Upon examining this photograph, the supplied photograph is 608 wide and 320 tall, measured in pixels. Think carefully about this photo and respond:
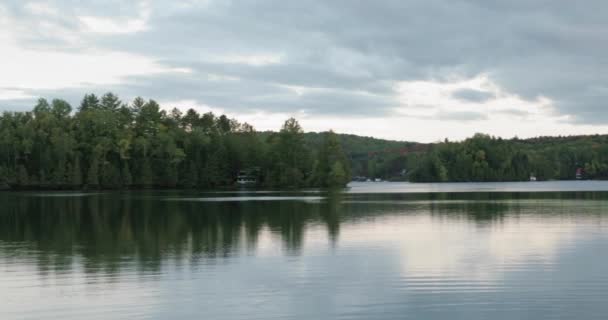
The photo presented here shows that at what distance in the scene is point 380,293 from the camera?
1744 centimetres

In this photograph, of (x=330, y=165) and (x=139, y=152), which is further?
(x=330, y=165)

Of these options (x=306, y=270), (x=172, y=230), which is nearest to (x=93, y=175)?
(x=172, y=230)

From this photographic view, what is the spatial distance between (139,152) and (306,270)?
111m

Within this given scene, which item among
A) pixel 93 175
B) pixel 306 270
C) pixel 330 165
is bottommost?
pixel 306 270

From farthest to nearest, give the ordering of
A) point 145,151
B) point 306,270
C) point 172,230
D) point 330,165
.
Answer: point 330,165 < point 145,151 < point 172,230 < point 306,270

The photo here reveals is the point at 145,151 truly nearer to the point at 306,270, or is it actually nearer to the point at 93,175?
the point at 93,175

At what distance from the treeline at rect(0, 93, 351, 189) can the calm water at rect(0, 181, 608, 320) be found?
277ft

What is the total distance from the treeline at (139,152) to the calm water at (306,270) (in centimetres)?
8447

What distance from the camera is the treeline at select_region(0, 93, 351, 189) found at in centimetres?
11844

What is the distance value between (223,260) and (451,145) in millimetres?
176459

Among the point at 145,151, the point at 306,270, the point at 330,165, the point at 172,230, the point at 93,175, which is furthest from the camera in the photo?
the point at 330,165

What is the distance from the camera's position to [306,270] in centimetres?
2138

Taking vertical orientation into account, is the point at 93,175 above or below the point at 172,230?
above

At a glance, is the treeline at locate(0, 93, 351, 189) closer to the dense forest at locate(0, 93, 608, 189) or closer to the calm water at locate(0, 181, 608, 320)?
the dense forest at locate(0, 93, 608, 189)
